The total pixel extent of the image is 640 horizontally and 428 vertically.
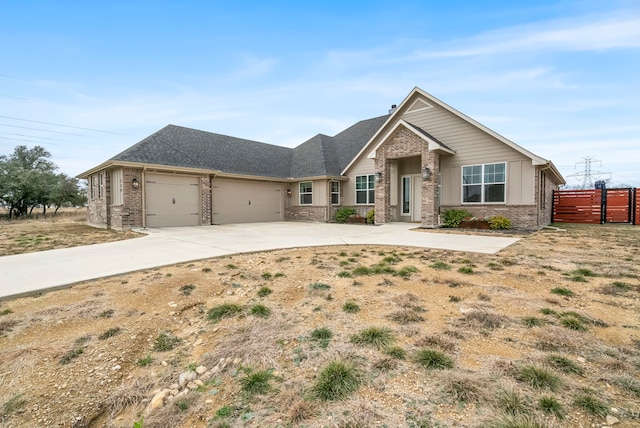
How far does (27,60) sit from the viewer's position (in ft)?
56.7

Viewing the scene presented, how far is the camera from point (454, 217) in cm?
1263

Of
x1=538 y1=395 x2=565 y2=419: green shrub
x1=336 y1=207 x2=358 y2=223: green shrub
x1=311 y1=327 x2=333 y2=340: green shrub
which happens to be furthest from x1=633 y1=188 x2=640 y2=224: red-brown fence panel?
x1=311 y1=327 x2=333 y2=340: green shrub

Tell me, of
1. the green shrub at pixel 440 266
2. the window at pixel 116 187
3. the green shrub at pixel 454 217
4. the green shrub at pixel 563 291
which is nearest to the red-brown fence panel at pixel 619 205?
the green shrub at pixel 454 217

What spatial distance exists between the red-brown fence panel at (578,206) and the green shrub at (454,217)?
896 centimetres

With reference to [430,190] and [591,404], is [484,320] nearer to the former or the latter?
[591,404]

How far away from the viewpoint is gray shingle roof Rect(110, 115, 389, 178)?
1393cm

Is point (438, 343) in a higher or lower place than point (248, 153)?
lower

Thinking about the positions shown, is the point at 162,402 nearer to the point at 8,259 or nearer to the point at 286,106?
the point at 8,259

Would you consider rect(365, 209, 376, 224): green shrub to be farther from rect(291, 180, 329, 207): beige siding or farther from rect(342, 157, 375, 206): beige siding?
rect(291, 180, 329, 207): beige siding

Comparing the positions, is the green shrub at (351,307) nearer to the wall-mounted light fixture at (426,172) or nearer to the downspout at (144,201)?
the wall-mounted light fixture at (426,172)

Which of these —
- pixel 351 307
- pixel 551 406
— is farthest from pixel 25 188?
pixel 551 406

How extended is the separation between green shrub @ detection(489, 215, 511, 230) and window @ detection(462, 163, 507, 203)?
896mm

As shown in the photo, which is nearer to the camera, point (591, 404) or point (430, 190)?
point (591, 404)

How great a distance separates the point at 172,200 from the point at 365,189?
10283 mm
